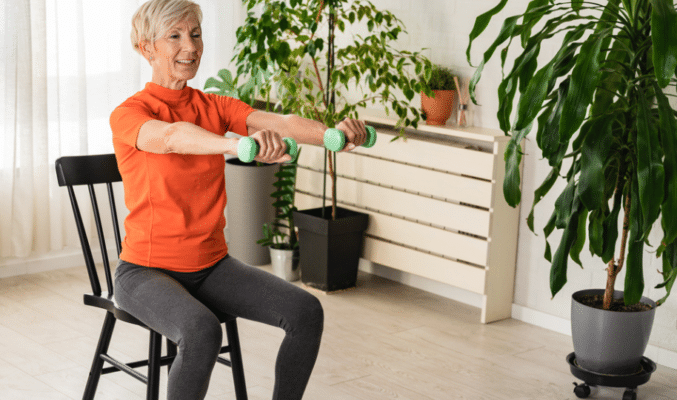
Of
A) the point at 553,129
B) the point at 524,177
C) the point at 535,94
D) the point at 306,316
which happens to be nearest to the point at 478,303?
the point at 524,177

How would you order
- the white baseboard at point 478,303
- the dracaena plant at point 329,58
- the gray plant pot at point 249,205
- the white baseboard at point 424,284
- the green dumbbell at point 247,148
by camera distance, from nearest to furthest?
the green dumbbell at point 247,148 → the white baseboard at point 478,303 → the dracaena plant at point 329,58 → the white baseboard at point 424,284 → the gray plant pot at point 249,205

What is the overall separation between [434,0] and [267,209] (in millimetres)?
1420

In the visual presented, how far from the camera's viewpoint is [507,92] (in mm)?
2656

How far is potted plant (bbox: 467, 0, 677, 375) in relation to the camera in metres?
2.39

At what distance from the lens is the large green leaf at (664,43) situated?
2.27 m

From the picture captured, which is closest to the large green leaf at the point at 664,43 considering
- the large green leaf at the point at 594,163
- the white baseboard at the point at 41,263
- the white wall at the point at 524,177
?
the large green leaf at the point at 594,163

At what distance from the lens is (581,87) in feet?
7.79

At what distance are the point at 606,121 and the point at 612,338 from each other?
0.77 m

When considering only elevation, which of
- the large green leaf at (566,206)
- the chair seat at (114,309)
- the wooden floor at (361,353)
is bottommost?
the wooden floor at (361,353)

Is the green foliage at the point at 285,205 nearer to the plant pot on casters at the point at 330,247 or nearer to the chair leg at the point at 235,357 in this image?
the plant pot on casters at the point at 330,247

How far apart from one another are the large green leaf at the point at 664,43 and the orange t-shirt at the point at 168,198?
1.25m

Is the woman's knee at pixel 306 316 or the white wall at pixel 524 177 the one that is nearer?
the woman's knee at pixel 306 316

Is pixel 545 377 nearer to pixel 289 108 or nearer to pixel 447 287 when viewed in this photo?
pixel 447 287

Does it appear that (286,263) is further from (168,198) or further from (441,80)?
(168,198)
